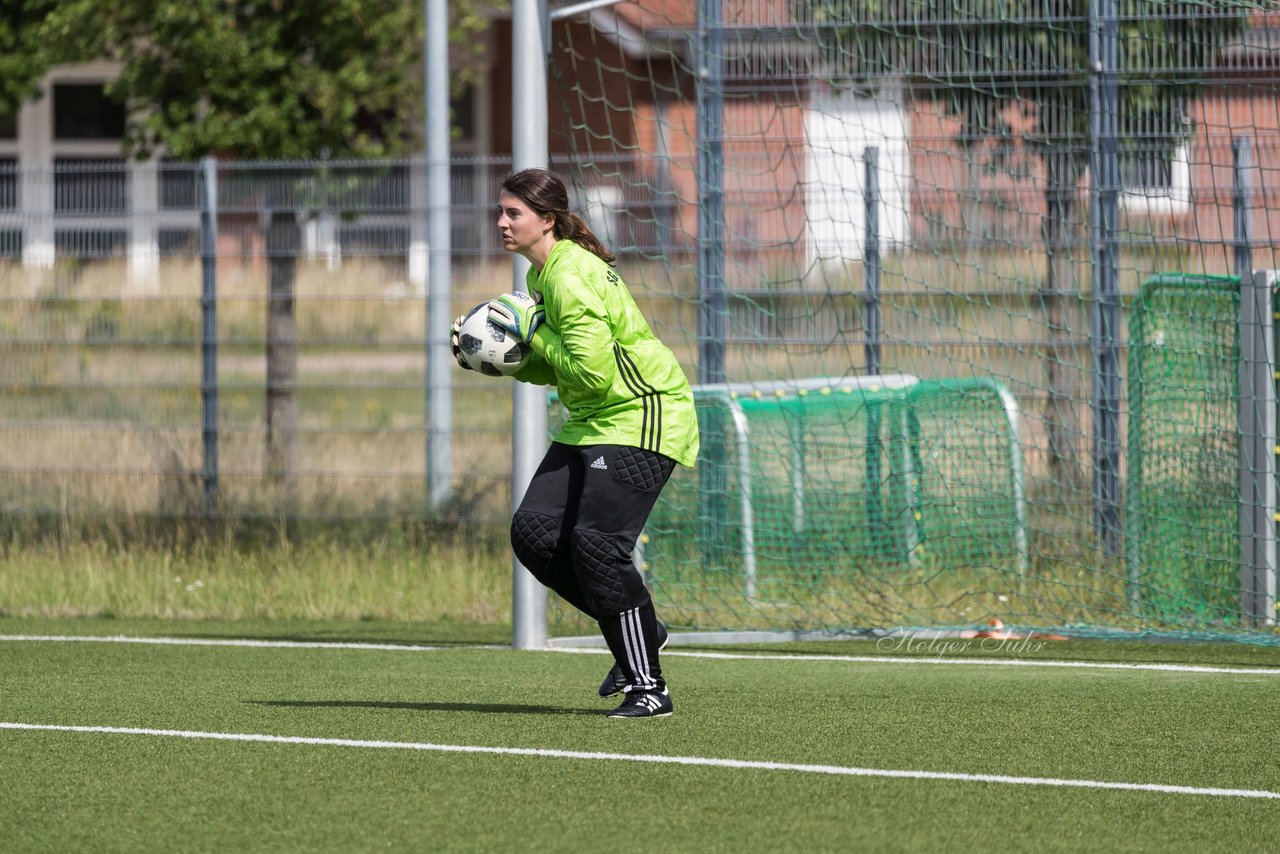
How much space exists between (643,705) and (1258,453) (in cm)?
368

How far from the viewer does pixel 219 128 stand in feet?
44.6

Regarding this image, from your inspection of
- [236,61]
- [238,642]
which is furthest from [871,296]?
[236,61]

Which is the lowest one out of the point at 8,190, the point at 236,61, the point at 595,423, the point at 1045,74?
the point at 595,423

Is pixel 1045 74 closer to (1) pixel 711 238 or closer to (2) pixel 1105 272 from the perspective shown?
(2) pixel 1105 272

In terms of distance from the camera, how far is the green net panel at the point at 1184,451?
9.01m

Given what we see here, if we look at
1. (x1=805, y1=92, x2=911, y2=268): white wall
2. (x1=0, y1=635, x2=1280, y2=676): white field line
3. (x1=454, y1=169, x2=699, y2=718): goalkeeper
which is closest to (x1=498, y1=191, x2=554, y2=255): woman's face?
(x1=454, y1=169, x2=699, y2=718): goalkeeper

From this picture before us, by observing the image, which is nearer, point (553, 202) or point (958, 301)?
point (553, 202)

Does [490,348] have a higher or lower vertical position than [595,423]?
higher

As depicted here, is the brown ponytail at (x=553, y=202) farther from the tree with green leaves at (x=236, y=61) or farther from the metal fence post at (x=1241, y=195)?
the tree with green leaves at (x=236, y=61)

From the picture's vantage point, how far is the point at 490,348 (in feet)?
21.5

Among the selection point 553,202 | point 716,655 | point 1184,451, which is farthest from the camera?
point 1184,451

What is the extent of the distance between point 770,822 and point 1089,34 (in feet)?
17.6

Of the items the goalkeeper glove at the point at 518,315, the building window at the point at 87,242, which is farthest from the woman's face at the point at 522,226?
the building window at the point at 87,242

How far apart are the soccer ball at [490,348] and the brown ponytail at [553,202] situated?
15.2 inches
